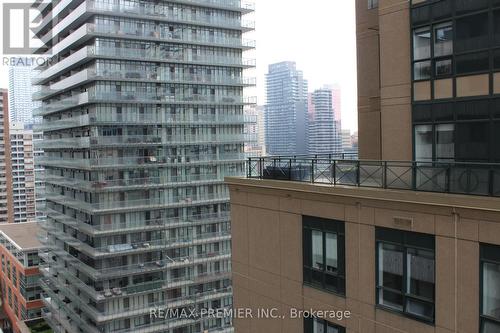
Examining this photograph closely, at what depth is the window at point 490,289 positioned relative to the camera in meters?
7.82

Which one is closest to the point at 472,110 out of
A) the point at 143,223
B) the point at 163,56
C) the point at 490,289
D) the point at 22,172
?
the point at 490,289

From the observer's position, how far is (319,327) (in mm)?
10828

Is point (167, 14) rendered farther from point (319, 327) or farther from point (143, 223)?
point (319, 327)

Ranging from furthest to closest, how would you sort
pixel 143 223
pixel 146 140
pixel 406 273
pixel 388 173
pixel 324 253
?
pixel 146 140 < pixel 143 223 < pixel 324 253 < pixel 388 173 < pixel 406 273

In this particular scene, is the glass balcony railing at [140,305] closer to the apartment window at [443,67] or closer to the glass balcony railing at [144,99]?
the glass balcony railing at [144,99]

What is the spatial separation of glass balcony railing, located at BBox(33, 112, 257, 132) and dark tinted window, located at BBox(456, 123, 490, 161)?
109 ft

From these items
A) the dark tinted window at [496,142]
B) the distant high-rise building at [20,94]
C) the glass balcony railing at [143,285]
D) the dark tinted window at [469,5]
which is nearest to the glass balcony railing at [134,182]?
the glass balcony railing at [143,285]

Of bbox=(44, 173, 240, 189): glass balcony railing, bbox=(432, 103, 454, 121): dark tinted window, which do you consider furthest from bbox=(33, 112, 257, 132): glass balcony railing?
bbox=(432, 103, 454, 121): dark tinted window

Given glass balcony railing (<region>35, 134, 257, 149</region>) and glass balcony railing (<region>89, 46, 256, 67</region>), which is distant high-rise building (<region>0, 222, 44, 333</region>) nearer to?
glass balcony railing (<region>35, 134, 257, 149</region>)

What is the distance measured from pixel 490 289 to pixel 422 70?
4.93 meters

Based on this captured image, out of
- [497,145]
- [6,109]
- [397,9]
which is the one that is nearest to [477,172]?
[497,145]

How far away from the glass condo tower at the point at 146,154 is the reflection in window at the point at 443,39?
32.6m

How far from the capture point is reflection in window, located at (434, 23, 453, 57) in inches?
397

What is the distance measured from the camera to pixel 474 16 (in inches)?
379
